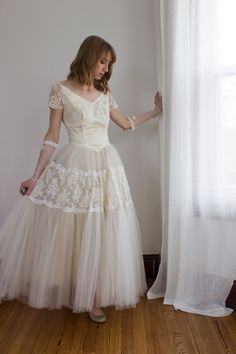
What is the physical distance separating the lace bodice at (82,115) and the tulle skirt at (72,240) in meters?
0.06

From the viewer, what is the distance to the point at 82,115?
1.65 metres

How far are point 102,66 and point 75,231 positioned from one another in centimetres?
86

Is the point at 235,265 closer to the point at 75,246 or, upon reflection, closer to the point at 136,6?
the point at 75,246

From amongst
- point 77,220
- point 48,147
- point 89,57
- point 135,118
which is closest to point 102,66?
point 89,57

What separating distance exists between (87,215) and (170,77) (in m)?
0.87

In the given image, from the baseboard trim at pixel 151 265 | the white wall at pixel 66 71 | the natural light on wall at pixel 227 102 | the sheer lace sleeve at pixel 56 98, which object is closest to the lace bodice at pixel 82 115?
the sheer lace sleeve at pixel 56 98

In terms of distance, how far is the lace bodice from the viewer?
5.41ft

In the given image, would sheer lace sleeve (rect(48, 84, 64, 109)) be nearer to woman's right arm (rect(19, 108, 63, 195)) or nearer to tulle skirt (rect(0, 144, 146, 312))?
woman's right arm (rect(19, 108, 63, 195))

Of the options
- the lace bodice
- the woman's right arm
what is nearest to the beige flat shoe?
the woman's right arm

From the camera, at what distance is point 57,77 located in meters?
2.04

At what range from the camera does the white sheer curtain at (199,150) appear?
1.59 m

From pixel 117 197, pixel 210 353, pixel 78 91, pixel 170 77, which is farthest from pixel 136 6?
pixel 210 353

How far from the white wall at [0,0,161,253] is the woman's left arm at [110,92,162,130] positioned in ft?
0.40

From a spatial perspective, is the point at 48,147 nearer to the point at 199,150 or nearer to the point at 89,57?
the point at 89,57
